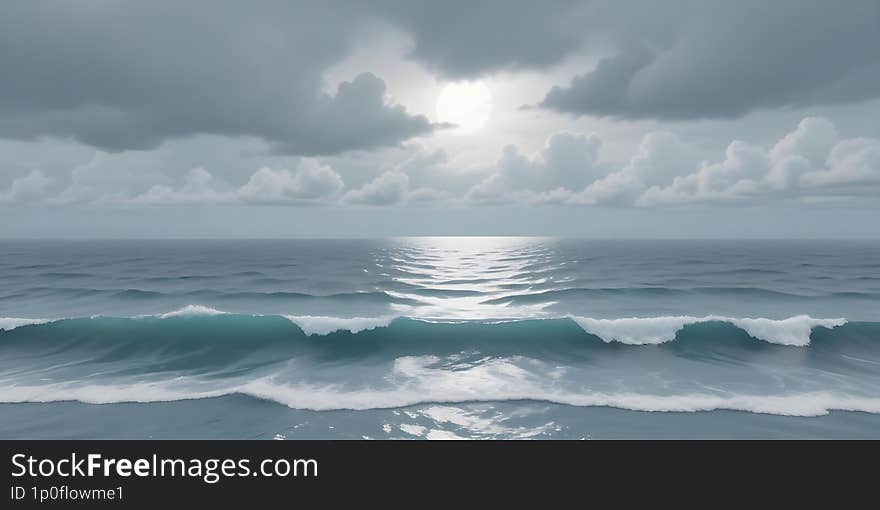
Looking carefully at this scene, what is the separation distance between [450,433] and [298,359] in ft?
26.9

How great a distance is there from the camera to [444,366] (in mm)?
13727

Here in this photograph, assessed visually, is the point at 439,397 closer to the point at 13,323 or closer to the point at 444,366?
the point at 444,366

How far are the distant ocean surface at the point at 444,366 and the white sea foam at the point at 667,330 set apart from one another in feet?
0.23

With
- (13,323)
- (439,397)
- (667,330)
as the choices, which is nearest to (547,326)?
(667,330)

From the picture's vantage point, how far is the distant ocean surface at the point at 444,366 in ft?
29.8

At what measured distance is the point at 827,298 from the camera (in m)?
26.2

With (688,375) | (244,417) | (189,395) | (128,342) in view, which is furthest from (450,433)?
(128,342)

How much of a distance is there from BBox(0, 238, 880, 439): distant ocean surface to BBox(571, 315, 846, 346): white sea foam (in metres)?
0.07

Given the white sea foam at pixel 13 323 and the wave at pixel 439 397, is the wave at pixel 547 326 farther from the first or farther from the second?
the wave at pixel 439 397

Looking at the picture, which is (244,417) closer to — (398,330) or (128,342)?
(398,330)

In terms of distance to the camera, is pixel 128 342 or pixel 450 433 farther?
pixel 128 342
